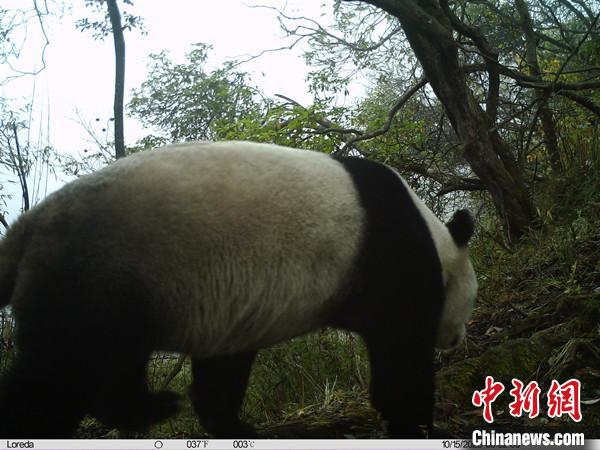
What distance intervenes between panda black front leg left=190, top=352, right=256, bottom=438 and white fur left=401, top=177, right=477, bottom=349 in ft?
3.49

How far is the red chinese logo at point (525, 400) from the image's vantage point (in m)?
3.24

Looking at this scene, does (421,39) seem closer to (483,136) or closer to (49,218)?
(483,136)

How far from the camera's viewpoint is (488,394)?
3.37m

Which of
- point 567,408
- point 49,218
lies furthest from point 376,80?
point 49,218

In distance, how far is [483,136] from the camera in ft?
19.0

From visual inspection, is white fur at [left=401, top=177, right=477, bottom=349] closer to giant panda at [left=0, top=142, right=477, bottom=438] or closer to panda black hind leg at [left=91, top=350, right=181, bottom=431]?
giant panda at [left=0, top=142, right=477, bottom=438]

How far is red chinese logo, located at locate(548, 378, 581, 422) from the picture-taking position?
310 centimetres

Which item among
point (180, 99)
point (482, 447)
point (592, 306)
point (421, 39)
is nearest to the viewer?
point (482, 447)

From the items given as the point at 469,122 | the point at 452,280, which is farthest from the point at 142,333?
the point at 469,122

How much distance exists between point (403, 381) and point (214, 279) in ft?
3.29

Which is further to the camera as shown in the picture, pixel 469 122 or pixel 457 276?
pixel 469 122

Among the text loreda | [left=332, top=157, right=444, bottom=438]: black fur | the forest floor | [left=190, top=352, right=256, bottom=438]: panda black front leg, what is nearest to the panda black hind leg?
[left=190, top=352, right=256, bottom=438]: panda black front leg

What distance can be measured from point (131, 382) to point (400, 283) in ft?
4.29

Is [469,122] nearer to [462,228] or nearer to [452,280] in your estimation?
[462,228]
